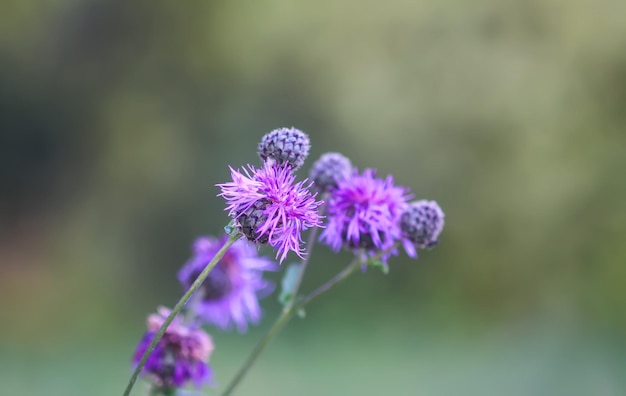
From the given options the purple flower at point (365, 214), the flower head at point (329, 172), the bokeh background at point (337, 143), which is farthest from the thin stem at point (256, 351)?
the bokeh background at point (337, 143)

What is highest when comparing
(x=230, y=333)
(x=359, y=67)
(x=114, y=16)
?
(x=359, y=67)

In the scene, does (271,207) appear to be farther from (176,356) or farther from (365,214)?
(176,356)

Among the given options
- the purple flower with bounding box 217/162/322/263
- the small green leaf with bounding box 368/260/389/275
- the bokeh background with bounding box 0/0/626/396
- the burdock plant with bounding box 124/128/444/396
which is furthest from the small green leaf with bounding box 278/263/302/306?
the bokeh background with bounding box 0/0/626/396

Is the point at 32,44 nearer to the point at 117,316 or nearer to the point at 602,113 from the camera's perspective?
the point at 117,316

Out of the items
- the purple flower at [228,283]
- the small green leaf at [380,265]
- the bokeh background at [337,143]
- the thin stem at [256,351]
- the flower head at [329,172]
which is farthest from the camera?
the bokeh background at [337,143]

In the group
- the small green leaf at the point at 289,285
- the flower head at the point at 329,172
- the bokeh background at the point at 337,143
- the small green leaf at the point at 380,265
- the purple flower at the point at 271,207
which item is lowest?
the purple flower at the point at 271,207

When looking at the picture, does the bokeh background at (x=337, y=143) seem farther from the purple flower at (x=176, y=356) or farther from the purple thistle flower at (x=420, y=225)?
the purple thistle flower at (x=420, y=225)

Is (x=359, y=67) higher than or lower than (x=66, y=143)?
higher

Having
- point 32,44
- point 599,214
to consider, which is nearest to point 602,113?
point 599,214
